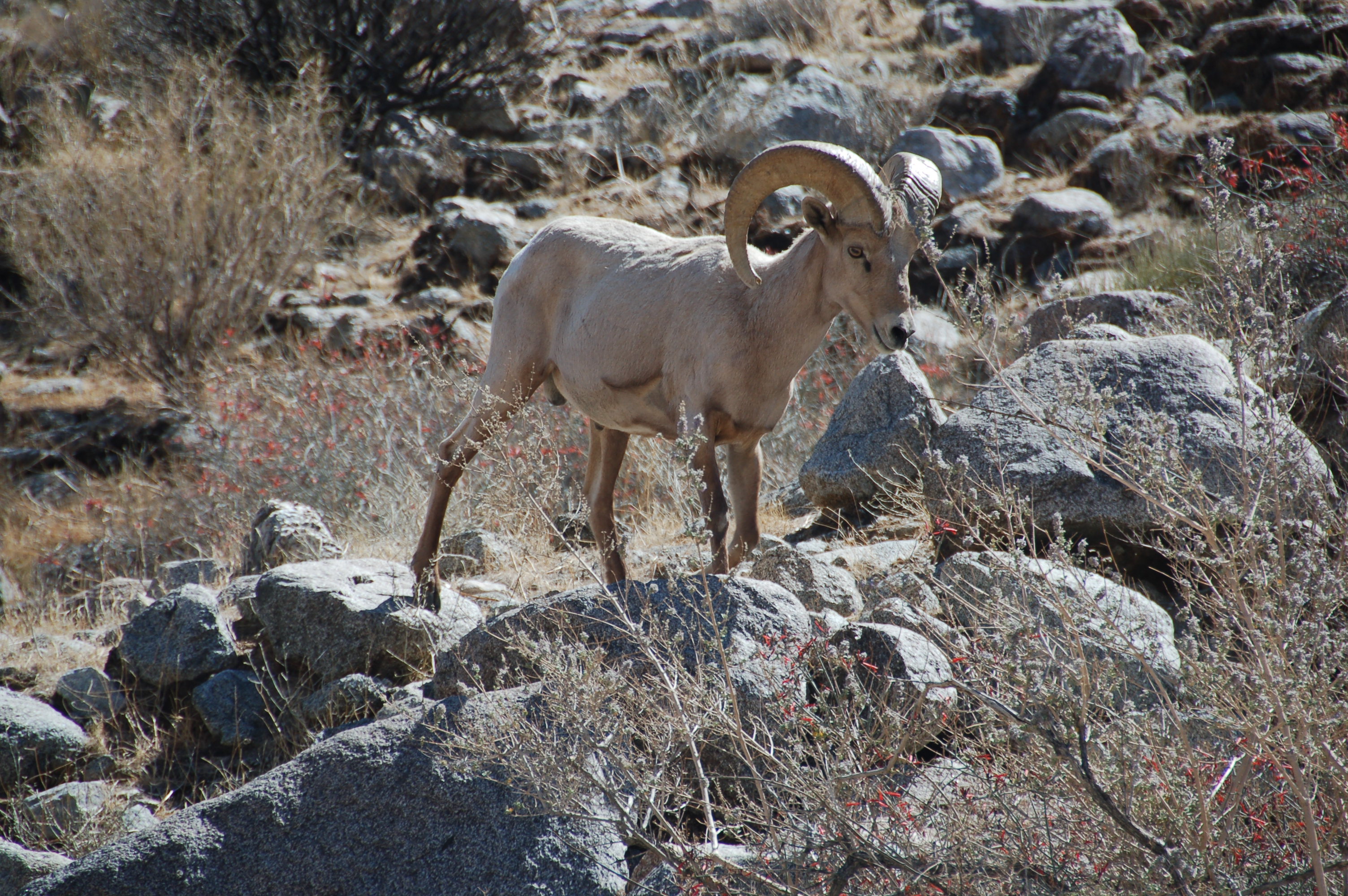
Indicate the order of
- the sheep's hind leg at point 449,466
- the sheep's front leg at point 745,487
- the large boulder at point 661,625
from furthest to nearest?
the sheep's hind leg at point 449,466
the sheep's front leg at point 745,487
the large boulder at point 661,625

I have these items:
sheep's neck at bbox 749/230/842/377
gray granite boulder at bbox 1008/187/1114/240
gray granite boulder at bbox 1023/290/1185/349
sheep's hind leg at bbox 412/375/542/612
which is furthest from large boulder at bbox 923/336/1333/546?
gray granite boulder at bbox 1008/187/1114/240

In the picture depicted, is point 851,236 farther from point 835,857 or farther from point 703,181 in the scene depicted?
point 703,181

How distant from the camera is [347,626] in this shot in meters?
5.12

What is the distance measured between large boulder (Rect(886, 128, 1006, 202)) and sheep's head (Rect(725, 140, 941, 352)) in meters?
8.62

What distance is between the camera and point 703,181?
46.1 feet

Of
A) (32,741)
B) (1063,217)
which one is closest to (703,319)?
(32,741)

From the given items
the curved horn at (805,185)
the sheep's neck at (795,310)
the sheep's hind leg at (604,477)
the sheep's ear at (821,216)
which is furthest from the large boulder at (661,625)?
the sheep's ear at (821,216)

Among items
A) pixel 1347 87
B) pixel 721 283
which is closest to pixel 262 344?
pixel 721 283

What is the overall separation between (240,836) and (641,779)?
1633 mm

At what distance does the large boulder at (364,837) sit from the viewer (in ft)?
10.8

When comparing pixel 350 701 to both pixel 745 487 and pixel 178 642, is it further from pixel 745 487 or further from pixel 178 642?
A: pixel 745 487

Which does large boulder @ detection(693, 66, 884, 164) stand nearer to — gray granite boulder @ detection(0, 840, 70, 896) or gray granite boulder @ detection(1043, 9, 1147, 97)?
gray granite boulder @ detection(1043, 9, 1147, 97)

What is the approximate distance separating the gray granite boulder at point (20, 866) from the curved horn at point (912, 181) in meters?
A: 4.36

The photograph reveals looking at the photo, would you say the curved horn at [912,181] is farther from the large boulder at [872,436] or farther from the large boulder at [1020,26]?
the large boulder at [1020,26]
